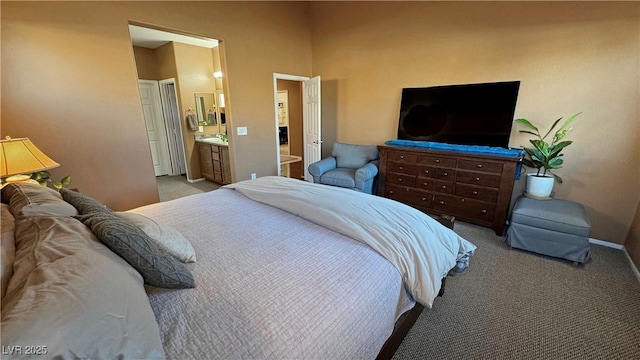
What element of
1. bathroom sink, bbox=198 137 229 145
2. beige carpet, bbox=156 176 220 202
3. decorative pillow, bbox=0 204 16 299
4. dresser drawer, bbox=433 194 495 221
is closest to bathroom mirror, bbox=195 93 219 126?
bathroom sink, bbox=198 137 229 145

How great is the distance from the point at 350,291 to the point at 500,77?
10.7 ft

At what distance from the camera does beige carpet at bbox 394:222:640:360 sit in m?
1.56

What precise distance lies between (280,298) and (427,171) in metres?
2.81

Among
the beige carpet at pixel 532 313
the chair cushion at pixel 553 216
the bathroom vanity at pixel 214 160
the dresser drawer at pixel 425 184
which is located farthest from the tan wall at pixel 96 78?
the chair cushion at pixel 553 216

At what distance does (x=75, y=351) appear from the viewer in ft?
1.80

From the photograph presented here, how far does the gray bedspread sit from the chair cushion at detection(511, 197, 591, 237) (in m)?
1.87

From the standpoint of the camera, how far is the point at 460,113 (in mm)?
3232

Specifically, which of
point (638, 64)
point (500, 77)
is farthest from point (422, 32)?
point (638, 64)

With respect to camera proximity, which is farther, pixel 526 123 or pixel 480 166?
pixel 480 166

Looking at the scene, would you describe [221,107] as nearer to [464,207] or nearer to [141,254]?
[464,207]

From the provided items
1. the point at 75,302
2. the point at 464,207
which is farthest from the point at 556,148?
the point at 75,302

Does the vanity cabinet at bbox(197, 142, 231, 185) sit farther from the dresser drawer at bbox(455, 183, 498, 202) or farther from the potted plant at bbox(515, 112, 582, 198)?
the potted plant at bbox(515, 112, 582, 198)

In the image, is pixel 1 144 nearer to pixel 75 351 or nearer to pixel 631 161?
pixel 75 351

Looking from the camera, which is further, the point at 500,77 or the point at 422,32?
the point at 422,32
